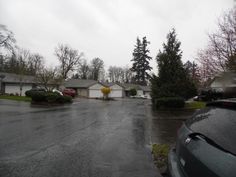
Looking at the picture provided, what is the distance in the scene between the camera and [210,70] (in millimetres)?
20406

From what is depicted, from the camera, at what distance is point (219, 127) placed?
2074mm

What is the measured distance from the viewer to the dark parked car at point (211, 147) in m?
1.64

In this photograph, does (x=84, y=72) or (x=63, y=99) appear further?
(x=84, y=72)

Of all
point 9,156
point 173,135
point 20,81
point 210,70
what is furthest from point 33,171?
point 20,81

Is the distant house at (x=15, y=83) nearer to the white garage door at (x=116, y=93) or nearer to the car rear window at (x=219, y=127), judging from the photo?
the white garage door at (x=116, y=93)

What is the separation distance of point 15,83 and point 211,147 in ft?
139

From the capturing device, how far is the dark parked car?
5.38ft

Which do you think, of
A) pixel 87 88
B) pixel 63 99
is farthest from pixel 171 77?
pixel 87 88

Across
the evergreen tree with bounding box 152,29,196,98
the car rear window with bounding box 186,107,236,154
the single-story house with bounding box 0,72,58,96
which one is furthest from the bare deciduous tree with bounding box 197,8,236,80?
the single-story house with bounding box 0,72,58,96

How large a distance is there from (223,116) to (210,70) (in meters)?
19.8

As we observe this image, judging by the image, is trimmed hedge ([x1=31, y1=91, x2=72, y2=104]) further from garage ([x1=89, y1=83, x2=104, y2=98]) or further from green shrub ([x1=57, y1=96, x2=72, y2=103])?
garage ([x1=89, y1=83, x2=104, y2=98])

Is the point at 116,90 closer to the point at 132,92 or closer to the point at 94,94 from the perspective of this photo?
the point at 132,92

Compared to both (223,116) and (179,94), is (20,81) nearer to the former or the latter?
(179,94)

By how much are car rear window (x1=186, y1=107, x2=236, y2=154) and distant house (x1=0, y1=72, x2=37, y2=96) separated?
38.6 m
